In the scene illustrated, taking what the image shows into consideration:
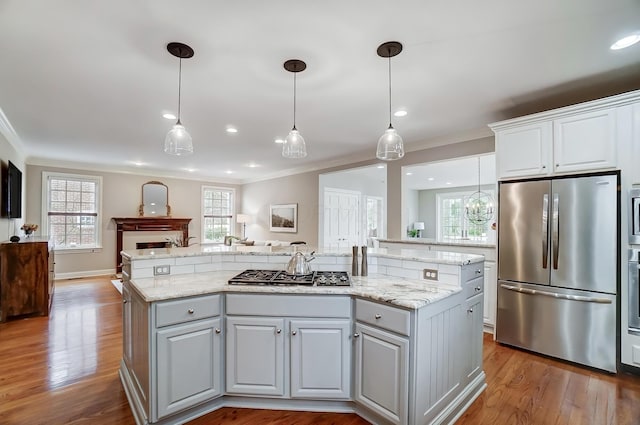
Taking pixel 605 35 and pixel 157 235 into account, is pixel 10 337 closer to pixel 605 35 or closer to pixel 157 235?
pixel 157 235

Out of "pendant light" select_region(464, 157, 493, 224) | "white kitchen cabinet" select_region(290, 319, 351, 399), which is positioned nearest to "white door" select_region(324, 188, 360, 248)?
"pendant light" select_region(464, 157, 493, 224)

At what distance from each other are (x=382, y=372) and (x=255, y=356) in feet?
2.87

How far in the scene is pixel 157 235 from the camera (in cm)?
784

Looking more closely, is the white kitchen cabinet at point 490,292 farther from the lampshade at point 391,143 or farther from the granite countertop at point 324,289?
the lampshade at point 391,143

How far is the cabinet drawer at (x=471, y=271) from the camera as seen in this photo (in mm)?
2216

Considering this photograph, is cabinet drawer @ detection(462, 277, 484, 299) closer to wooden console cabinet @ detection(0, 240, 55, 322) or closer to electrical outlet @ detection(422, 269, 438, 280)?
electrical outlet @ detection(422, 269, 438, 280)

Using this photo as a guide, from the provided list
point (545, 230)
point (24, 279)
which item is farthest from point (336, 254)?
point (24, 279)

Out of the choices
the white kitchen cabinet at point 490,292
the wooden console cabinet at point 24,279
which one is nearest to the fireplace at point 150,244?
the wooden console cabinet at point 24,279

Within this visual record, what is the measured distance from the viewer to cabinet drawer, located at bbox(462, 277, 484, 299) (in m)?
2.25

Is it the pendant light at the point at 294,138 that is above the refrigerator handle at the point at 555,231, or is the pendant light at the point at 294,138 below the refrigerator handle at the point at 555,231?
above

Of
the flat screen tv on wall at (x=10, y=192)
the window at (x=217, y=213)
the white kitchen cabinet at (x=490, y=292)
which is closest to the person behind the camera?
the white kitchen cabinet at (x=490, y=292)

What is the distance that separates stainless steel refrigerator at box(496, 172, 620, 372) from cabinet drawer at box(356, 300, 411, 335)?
2.15 meters

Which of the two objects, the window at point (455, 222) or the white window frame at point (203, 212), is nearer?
the white window frame at point (203, 212)

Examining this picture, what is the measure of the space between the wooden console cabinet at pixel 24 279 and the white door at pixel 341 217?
4.91 metres
